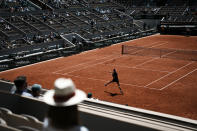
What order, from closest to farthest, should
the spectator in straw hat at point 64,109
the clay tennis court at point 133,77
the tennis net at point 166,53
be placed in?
the spectator in straw hat at point 64,109 → the clay tennis court at point 133,77 → the tennis net at point 166,53

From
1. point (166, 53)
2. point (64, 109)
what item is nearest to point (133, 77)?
point (166, 53)

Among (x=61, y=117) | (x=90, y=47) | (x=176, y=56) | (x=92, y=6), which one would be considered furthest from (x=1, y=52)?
(x=92, y=6)

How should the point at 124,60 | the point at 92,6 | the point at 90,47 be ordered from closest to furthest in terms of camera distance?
the point at 124,60 → the point at 90,47 → the point at 92,6

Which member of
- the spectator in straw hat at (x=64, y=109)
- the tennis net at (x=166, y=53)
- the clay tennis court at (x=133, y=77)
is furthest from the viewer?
the tennis net at (x=166, y=53)

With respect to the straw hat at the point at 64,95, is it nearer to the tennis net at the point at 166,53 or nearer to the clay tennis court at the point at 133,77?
the clay tennis court at the point at 133,77

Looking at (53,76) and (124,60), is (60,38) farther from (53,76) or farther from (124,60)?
(53,76)

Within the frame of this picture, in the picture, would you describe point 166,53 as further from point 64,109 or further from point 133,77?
point 64,109

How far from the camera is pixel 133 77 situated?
61.4 feet

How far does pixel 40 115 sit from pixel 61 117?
3.42 metres

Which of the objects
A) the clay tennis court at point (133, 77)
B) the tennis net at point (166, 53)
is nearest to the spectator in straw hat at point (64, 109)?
the clay tennis court at point (133, 77)

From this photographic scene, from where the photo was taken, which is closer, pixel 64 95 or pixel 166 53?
pixel 64 95

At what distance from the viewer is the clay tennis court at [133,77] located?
44.7 ft

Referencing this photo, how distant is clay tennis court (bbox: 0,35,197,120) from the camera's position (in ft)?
44.7

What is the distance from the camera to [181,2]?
5659 centimetres
